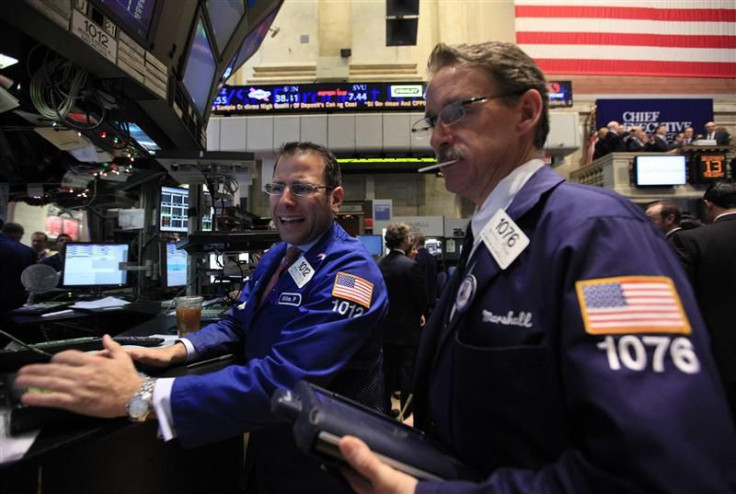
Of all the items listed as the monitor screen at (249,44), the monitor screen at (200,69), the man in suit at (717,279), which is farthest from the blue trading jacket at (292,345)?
the monitor screen at (249,44)

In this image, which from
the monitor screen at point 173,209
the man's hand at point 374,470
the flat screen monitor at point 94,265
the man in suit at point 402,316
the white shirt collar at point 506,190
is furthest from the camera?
the man in suit at point 402,316

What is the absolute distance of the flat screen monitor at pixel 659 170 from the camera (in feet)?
31.5

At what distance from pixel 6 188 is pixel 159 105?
108 inches

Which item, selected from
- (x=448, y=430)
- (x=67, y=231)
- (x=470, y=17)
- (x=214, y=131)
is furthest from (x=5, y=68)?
(x=470, y=17)

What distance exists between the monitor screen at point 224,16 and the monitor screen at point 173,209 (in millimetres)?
1476

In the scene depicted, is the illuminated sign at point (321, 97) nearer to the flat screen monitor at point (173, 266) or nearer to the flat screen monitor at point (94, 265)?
the flat screen monitor at point (173, 266)

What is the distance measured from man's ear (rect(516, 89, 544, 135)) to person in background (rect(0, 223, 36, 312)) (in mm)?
3701

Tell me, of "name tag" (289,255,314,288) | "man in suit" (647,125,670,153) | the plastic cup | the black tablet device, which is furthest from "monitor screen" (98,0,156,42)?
"man in suit" (647,125,670,153)

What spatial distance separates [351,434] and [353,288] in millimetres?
608

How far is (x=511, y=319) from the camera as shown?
2.29 feet

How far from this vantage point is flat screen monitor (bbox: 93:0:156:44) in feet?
6.55

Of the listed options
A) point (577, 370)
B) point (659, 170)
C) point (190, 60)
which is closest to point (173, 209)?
point (190, 60)

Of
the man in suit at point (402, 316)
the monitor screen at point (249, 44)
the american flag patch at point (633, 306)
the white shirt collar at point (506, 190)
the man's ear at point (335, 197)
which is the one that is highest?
the monitor screen at point (249, 44)

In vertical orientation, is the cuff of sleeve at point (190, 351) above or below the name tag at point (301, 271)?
below
